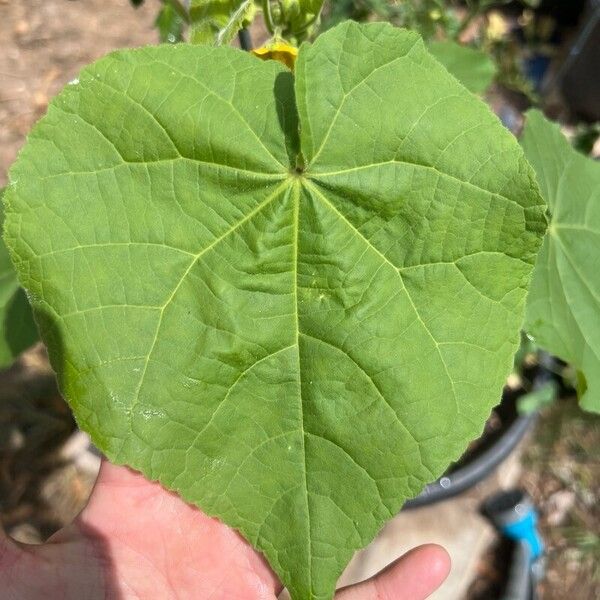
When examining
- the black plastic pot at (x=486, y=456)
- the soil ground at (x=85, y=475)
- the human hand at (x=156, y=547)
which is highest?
the human hand at (x=156, y=547)

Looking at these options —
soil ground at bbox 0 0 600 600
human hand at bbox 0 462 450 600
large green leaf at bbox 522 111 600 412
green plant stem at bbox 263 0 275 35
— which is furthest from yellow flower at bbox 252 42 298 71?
soil ground at bbox 0 0 600 600

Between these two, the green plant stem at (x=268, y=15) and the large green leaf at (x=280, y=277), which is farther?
the green plant stem at (x=268, y=15)

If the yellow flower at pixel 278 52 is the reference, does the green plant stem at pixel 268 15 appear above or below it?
above

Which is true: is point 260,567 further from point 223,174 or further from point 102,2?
point 102,2

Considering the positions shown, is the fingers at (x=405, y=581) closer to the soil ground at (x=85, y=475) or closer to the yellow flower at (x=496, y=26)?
the soil ground at (x=85, y=475)

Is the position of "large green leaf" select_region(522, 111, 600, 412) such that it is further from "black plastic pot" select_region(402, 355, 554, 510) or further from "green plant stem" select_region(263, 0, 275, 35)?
"black plastic pot" select_region(402, 355, 554, 510)

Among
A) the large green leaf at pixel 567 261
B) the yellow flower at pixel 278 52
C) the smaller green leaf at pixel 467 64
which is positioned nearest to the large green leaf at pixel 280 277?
the yellow flower at pixel 278 52
